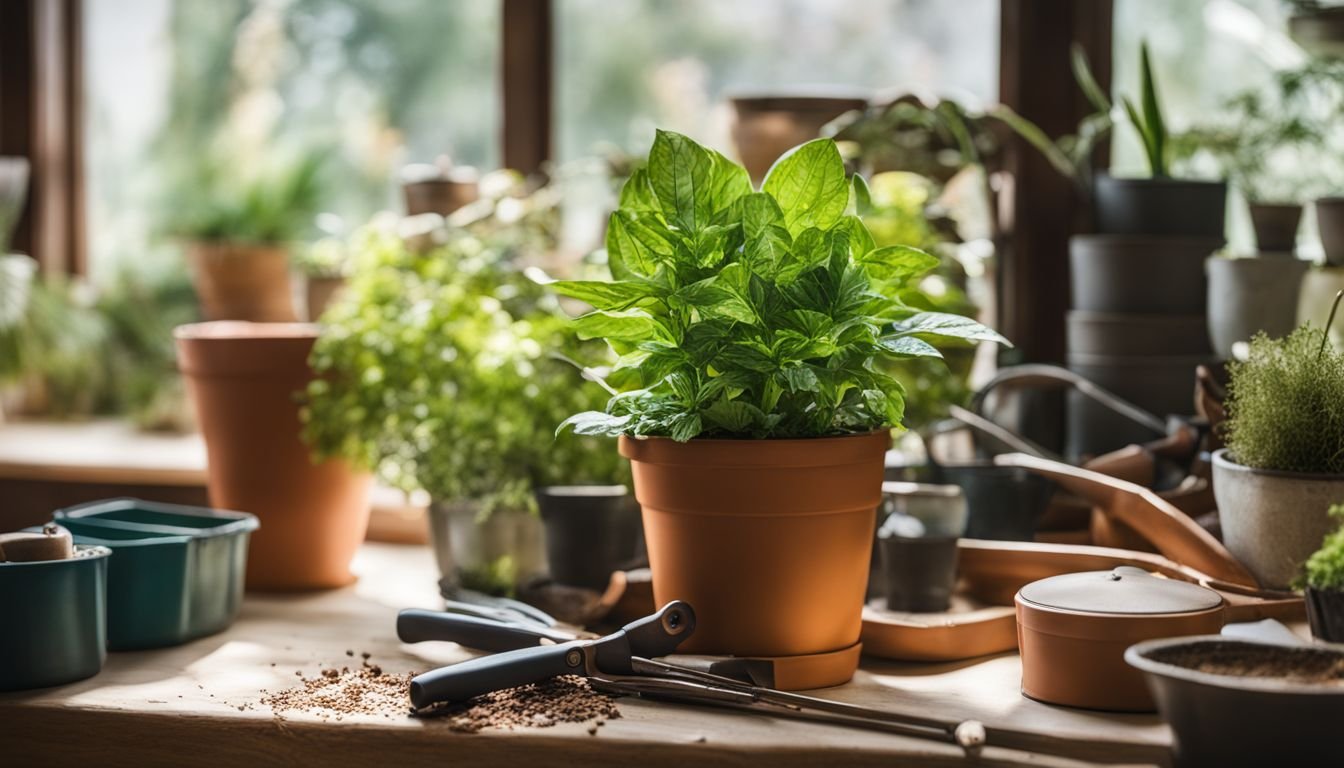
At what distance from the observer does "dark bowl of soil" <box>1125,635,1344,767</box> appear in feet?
2.66

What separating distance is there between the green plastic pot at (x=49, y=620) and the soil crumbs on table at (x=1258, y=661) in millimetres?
865

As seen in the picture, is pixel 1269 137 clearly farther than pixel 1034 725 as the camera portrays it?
Yes

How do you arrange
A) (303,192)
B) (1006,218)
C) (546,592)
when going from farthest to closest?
1. (303,192)
2. (1006,218)
3. (546,592)

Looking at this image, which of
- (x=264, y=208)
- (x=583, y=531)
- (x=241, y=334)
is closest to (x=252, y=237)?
(x=264, y=208)

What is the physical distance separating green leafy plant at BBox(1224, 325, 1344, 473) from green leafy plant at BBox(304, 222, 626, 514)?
0.63 metres

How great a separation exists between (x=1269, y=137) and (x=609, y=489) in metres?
1.01

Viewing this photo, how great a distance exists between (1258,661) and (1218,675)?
0.05 m

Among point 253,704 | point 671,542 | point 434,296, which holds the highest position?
point 434,296

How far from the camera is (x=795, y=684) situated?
1.08 m

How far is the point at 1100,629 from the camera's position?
992mm

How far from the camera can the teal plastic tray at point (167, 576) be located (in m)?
1.22

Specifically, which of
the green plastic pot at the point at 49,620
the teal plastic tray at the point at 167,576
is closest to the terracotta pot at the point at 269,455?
the teal plastic tray at the point at 167,576

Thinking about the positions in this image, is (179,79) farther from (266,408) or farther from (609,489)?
(609,489)

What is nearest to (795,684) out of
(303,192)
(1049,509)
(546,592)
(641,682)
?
(641,682)
